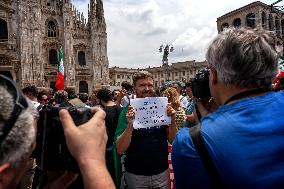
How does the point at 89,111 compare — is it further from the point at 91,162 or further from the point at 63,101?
the point at 63,101

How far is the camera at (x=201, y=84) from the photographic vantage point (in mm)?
2115

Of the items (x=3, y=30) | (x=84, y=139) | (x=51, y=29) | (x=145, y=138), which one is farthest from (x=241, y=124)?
(x=51, y=29)

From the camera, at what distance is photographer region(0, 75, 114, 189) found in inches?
42.3

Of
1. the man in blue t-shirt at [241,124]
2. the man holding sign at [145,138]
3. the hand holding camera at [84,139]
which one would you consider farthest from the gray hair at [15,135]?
the man holding sign at [145,138]

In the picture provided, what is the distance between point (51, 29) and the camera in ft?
103

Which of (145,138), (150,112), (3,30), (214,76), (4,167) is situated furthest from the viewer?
(3,30)

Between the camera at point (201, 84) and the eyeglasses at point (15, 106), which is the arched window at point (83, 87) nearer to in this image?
the camera at point (201, 84)

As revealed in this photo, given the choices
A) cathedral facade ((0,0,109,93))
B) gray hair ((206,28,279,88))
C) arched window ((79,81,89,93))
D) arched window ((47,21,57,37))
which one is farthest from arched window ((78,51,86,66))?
gray hair ((206,28,279,88))

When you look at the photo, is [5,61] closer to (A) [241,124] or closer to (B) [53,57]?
(B) [53,57]

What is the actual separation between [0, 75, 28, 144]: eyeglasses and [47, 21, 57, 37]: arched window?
1256 inches

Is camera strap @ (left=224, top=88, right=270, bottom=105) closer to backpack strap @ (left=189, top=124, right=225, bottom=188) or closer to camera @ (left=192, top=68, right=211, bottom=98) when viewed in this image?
backpack strap @ (left=189, top=124, right=225, bottom=188)

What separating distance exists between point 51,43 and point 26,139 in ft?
103

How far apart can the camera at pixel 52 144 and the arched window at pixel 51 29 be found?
3160 centimetres

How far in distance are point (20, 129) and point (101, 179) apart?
1.19 feet
